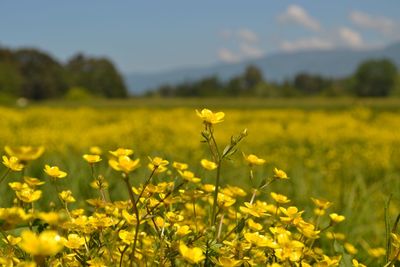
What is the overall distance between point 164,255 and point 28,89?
2938 inches

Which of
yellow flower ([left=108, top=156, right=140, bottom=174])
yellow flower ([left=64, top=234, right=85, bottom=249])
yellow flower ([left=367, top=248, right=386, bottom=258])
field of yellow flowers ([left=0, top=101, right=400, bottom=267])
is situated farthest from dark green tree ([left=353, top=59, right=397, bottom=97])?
yellow flower ([left=108, top=156, right=140, bottom=174])

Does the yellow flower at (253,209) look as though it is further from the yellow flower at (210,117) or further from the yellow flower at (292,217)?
the yellow flower at (210,117)

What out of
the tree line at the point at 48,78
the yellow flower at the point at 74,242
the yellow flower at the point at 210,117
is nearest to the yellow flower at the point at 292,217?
the yellow flower at the point at 210,117

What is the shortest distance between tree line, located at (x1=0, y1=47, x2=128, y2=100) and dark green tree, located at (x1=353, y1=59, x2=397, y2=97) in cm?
4107

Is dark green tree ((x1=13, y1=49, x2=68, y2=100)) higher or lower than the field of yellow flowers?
higher

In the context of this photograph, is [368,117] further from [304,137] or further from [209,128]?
[209,128]

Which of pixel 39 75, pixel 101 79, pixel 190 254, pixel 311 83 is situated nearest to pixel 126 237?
pixel 190 254

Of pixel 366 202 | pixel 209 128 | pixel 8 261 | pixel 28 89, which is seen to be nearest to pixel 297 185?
pixel 366 202

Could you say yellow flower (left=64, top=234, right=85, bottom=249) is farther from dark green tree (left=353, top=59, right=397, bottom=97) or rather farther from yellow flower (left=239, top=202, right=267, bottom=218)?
dark green tree (left=353, top=59, right=397, bottom=97)

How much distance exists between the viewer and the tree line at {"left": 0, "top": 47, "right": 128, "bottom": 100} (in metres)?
63.0

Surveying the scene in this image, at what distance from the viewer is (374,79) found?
3533 inches

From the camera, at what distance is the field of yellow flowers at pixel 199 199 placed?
931mm

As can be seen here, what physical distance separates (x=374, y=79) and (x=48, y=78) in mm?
55590

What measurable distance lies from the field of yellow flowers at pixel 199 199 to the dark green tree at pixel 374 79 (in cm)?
7948
